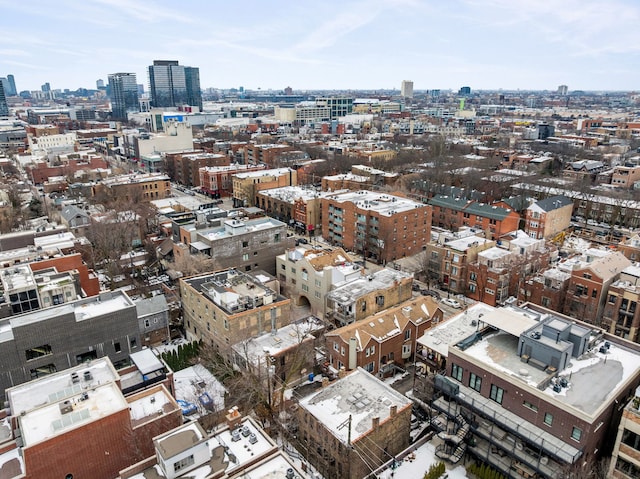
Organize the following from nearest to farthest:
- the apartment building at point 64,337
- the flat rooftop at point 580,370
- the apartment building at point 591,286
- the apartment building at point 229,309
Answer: the flat rooftop at point 580,370 < the apartment building at point 64,337 < the apartment building at point 229,309 < the apartment building at point 591,286

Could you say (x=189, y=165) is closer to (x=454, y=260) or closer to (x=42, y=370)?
(x=454, y=260)

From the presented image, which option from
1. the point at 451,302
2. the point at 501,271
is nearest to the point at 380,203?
the point at 451,302

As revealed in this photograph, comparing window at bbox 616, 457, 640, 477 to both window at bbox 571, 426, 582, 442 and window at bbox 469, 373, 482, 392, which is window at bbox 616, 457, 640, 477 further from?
window at bbox 469, 373, 482, 392

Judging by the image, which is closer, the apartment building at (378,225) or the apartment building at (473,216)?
the apartment building at (378,225)

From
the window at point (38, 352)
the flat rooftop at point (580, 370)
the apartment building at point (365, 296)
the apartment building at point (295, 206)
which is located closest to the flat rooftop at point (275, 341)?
the apartment building at point (365, 296)

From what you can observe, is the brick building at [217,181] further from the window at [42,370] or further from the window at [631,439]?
the window at [631,439]

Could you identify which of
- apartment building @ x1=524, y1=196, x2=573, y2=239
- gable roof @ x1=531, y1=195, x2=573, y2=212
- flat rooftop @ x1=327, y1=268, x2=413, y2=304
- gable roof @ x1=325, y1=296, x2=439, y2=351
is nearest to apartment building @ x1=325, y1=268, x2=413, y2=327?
flat rooftop @ x1=327, y1=268, x2=413, y2=304
